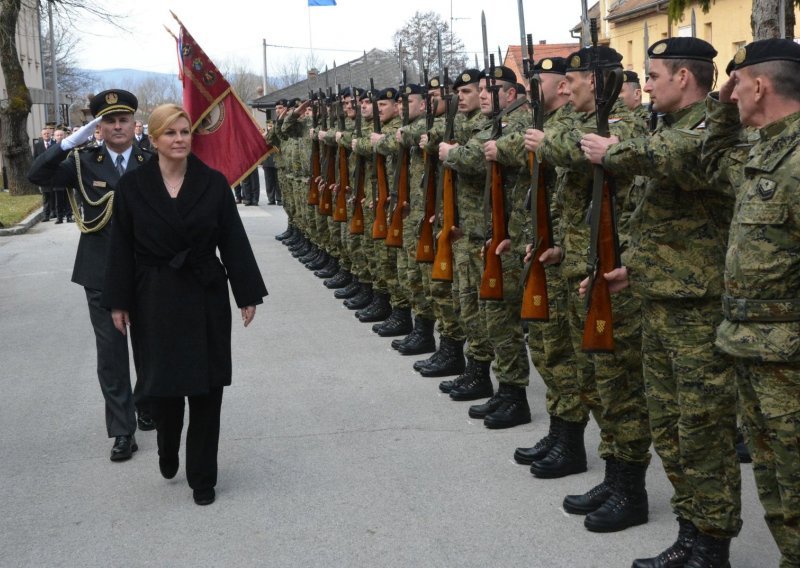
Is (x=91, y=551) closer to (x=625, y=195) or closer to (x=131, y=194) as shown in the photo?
(x=131, y=194)

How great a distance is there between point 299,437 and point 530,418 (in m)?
1.38

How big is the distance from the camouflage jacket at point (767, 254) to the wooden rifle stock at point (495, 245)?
2.92 m

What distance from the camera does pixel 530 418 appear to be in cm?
664

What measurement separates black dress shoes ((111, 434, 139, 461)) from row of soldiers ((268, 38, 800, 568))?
2.05 meters

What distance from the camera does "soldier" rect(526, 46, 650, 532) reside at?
4.75m

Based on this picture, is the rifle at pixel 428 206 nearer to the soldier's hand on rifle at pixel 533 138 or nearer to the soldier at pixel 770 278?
the soldier's hand on rifle at pixel 533 138

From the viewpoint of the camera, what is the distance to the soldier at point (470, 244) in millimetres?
6996

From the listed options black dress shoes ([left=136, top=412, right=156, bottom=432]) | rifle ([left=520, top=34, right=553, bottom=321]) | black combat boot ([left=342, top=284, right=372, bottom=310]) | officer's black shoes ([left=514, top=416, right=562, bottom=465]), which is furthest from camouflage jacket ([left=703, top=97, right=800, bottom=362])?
black combat boot ([left=342, top=284, right=372, bottom=310])

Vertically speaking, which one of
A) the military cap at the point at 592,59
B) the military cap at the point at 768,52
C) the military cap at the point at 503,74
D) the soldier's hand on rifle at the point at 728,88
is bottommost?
the soldier's hand on rifle at the point at 728,88

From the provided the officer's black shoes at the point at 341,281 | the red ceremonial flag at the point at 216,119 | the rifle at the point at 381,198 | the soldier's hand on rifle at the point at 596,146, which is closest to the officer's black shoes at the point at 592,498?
the soldier's hand on rifle at the point at 596,146

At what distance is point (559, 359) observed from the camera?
18.7 ft

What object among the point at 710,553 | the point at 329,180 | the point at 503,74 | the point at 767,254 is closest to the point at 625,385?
the point at 710,553

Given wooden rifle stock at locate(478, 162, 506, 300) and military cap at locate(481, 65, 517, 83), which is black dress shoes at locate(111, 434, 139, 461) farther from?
military cap at locate(481, 65, 517, 83)

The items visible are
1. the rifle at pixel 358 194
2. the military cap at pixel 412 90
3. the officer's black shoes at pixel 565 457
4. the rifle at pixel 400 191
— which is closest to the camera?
the officer's black shoes at pixel 565 457
